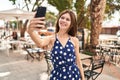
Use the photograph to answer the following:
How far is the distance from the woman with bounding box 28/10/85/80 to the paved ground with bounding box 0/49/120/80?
4520mm

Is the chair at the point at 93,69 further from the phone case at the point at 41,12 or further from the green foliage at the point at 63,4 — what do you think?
the green foliage at the point at 63,4

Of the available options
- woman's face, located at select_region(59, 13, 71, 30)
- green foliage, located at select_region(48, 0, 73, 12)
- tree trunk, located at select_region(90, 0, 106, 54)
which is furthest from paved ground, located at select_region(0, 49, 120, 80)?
green foliage, located at select_region(48, 0, 73, 12)

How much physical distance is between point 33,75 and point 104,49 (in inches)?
180

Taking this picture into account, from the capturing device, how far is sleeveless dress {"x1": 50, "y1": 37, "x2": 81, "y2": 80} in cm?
284

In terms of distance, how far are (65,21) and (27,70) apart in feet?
19.5

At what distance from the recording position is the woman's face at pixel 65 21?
2895mm

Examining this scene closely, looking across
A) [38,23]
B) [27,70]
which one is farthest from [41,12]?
[27,70]

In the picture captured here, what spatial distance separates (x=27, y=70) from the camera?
8.57m

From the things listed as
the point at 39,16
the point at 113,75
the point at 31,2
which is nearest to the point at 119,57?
the point at 113,75

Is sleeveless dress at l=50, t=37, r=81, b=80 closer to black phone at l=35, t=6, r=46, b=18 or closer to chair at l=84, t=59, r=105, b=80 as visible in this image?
black phone at l=35, t=6, r=46, b=18

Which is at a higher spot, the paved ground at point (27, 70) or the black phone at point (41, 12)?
the black phone at point (41, 12)

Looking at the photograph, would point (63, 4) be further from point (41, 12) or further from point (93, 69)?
point (41, 12)

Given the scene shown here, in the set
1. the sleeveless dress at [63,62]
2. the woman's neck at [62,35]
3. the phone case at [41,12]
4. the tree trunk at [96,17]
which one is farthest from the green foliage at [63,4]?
the phone case at [41,12]

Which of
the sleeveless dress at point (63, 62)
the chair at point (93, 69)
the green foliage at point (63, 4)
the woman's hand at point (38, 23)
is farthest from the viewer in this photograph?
the green foliage at point (63, 4)
